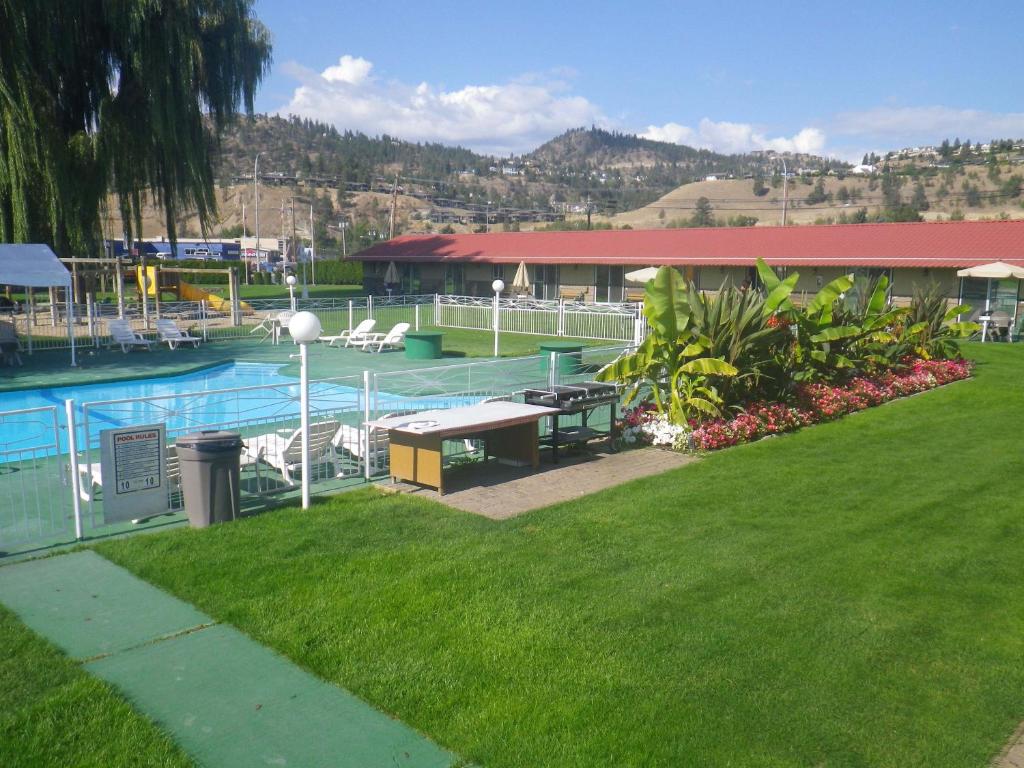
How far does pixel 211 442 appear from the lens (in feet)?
25.7

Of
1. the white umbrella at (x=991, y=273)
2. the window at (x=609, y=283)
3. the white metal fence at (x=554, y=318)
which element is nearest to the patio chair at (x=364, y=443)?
the white metal fence at (x=554, y=318)

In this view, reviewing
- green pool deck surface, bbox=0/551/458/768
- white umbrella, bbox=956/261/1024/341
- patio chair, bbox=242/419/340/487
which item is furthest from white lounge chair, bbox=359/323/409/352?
white umbrella, bbox=956/261/1024/341

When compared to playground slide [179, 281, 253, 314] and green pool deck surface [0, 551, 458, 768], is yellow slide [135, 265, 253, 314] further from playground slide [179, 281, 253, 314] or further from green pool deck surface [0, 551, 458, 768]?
green pool deck surface [0, 551, 458, 768]

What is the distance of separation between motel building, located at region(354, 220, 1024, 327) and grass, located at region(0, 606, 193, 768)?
61.2ft

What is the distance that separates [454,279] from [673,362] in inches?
1232

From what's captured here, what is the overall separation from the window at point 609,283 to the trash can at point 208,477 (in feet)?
95.3

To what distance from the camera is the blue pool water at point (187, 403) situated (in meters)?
13.4

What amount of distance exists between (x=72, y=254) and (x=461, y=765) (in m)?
25.3

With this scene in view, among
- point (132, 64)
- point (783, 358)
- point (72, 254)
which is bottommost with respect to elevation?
point (783, 358)

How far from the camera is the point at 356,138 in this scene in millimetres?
154125

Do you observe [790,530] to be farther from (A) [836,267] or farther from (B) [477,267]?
(B) [477,267]

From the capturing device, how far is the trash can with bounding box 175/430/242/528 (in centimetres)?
780

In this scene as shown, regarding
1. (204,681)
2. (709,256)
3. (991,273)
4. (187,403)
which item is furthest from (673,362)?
(709,256)

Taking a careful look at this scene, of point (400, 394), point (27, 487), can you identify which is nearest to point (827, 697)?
point (27, 487)
